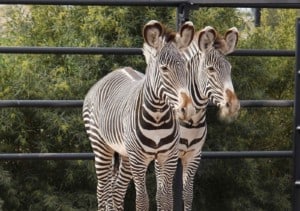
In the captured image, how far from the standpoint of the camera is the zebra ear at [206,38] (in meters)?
3.77

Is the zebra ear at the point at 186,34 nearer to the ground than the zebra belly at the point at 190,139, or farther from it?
farther from it

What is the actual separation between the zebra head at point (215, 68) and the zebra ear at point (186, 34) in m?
0.11

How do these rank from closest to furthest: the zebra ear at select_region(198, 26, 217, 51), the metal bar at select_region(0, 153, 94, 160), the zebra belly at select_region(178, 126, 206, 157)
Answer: the zebra ear at select_region(198, 26, 217, 51), the zebra belly at select_region(178, 126, 206, 157), the metal bar at select_region(0, 153, 94, 160)

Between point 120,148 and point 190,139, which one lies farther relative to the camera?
point 190,139

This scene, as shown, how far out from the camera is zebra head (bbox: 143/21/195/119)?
3523mm

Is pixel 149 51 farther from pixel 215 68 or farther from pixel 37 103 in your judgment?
pixel 37 103

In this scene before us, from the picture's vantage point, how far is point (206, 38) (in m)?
3.80

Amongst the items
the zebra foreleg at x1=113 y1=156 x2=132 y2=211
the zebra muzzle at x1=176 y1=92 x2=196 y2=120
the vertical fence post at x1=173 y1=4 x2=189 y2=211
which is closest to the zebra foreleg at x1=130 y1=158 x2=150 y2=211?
the zebra foreleg at x1=113 y1=156 x2=132 y2=211

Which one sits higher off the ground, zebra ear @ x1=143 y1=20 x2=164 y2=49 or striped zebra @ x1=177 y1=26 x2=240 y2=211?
zebra ear @ x1=143 y1=20 x2=164 y2=49

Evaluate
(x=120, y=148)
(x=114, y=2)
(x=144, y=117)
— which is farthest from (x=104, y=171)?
(x=114, y=2)

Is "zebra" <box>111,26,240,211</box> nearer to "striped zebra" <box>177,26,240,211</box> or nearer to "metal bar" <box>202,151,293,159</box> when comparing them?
"striped zebra" <box>177,26,240,211</box>

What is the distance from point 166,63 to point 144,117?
26 cm

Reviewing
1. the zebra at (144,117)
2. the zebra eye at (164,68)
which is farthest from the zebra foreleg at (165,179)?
the zebra eye at (164,68)

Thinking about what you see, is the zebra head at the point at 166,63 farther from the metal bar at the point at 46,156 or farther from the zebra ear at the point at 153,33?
the metal bar at the point at 46,156
